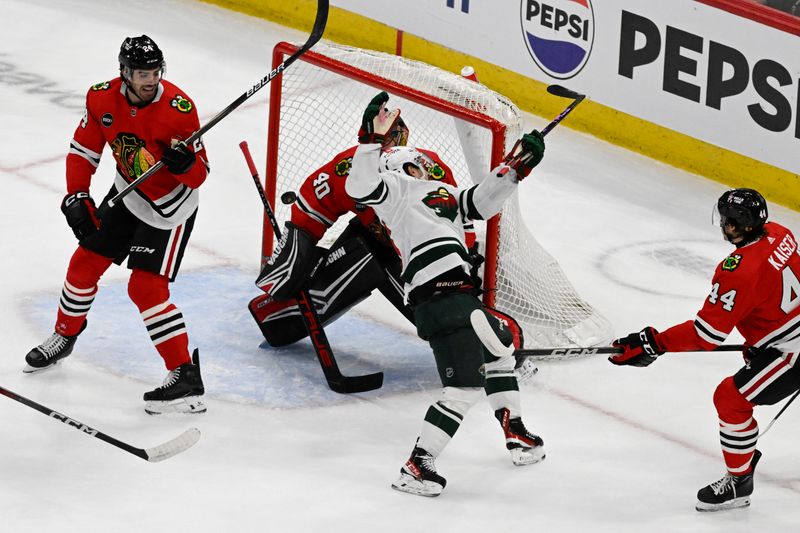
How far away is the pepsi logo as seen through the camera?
22.2ft

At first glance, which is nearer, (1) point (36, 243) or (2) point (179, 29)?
(1) point (36, 243)

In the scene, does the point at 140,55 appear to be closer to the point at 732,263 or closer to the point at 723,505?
the point at 732,263

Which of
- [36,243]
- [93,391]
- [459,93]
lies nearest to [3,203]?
[36,243]

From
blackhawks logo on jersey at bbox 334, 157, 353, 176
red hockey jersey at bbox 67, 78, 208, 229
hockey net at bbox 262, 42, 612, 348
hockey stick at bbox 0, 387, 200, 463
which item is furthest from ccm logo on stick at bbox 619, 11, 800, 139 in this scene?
hockey stick at bbox 0, 387, 200, 463

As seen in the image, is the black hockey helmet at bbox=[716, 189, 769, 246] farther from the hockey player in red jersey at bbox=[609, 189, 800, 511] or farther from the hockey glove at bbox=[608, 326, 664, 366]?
the hockey glove at bbox=[608, 326, 664, 366]

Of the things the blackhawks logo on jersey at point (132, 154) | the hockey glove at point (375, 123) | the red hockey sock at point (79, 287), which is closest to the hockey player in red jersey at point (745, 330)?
the hockey glove at point (375, 123)

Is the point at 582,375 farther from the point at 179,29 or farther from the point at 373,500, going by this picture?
the point at 179,29

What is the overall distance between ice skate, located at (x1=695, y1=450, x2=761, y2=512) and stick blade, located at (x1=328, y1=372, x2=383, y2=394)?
1.15 metres

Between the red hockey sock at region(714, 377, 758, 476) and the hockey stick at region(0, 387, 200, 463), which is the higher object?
the red hockey sock at region(714, 377, 758, 476)

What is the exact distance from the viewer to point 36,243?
19.4ft

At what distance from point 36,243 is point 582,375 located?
214 cm

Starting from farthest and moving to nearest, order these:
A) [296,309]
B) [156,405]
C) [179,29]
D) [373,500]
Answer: [179,29] → [296,309] → [156,405] → [373,500]

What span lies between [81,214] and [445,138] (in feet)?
5.19

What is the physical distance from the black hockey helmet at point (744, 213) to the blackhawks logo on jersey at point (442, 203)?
0.78 m
